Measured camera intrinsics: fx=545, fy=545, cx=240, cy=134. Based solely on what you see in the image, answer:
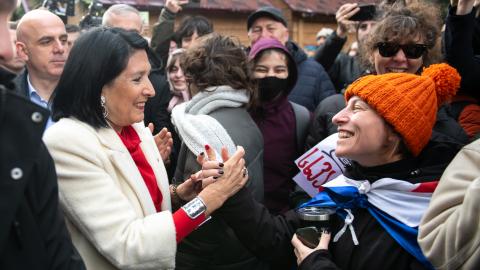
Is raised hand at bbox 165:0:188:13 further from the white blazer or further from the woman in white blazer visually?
the white blazer

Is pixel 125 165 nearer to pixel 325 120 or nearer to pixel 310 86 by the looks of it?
pixel 325 120

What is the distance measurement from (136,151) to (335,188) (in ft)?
3.11

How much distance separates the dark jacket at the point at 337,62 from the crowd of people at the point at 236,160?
1.69 meters

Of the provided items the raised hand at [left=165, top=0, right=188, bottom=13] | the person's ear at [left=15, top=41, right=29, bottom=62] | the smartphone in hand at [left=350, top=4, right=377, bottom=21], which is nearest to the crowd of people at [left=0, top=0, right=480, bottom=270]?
the smartphone in hand at [left=350, top=4, right=377, bottom=21]

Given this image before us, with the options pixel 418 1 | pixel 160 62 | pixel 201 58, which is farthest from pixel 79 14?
pixel 418 1

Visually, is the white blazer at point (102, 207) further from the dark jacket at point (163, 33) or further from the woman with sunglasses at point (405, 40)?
the dark jacket at point (163, 33)

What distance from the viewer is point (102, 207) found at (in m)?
2.11

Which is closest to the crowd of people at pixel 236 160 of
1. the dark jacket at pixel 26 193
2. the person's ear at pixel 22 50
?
the dark jacket at pixel 26 193

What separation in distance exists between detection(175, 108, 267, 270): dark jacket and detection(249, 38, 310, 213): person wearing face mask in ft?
1.59

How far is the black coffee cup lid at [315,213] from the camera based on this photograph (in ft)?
7.92

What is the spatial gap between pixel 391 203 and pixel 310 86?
2730 mm

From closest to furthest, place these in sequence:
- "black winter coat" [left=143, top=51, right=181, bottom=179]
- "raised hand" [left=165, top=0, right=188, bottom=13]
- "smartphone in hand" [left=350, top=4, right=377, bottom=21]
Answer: "smartphone in hand" [left=350, top=4, right=377, bottom=21], "black winter coat" [left=143, top=51, right=181, bottom=179], "raised hand" [left=165, top=0, right=188, bottom=13]

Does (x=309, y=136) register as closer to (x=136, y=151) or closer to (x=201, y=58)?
(x=201, y=58)

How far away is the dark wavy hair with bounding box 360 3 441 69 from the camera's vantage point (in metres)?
3.26
